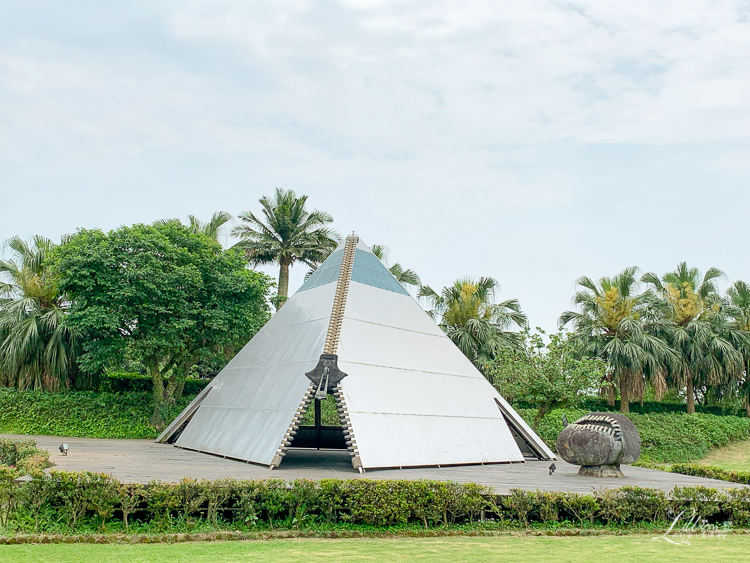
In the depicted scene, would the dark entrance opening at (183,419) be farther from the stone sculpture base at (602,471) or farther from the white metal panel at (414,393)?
the stone sculpture base at (602,471)

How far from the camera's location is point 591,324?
3250 centimetres

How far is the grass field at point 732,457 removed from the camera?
2661 centimetres

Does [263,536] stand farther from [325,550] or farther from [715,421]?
[715,421]

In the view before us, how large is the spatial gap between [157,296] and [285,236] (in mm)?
10300

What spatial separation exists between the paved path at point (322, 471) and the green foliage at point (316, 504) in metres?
1.08

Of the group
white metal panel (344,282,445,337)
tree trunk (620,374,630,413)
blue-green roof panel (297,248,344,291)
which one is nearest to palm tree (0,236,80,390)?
blue-green roof panel (297,248,344,291)

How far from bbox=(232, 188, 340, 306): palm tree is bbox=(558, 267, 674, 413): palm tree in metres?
14.8

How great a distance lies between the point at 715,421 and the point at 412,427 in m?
21.8

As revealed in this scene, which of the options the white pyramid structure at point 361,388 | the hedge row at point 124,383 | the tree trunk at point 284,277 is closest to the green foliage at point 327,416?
the hedge row at point 124,383

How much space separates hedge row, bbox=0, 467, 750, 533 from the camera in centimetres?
919

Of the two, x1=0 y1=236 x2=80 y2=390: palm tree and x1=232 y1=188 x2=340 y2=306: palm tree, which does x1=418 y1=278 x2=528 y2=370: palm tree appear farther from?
x1=0 y1=236 x2=80 y2=390: palm tree

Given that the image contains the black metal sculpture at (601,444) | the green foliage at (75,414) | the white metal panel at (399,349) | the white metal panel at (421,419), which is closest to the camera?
the black metal sculpture at (601,444)

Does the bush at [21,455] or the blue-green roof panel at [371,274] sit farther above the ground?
the blue-green roof panel at [371,274]

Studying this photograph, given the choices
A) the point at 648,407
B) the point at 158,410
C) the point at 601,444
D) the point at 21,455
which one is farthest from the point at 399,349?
the point at 648,407
